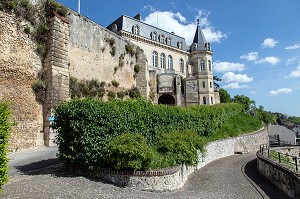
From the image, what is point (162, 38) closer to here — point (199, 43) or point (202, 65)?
point (199, 43)

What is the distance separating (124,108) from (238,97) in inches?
2701

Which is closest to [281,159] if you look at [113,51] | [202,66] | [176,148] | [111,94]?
[176,148]

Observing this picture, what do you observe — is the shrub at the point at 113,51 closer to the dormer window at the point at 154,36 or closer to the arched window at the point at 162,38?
the dormer window at the point at 154,36

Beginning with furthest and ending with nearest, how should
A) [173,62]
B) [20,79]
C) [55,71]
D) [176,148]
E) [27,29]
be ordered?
[173,62], [55,71], [27,29], [20,79], [176,148]

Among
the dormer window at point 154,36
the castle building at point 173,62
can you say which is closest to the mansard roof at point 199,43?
the castle building at point 173,62

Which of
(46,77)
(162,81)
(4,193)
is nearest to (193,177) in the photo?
(4,193)

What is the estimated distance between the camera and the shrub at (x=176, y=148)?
10.2m

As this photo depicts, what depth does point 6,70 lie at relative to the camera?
1239cm

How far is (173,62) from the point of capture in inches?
1753

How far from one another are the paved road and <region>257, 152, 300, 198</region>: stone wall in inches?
11.5

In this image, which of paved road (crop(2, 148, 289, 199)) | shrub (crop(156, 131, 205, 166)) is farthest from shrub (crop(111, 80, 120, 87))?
shrub (crop(156, 131, 205, 166))

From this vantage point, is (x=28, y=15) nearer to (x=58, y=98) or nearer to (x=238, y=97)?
(x=58, y=98)

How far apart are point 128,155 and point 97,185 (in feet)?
4.32

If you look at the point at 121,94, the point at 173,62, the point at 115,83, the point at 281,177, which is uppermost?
the point at 173,62
